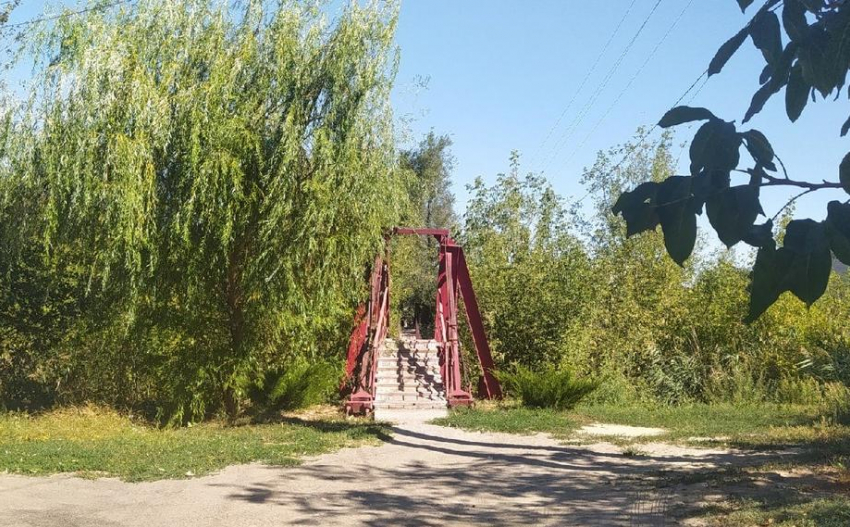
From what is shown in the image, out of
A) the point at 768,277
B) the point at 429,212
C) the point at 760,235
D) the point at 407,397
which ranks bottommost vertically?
the point at 407,397

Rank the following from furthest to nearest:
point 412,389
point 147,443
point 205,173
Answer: point 412,389, point 205,173, point 147,443

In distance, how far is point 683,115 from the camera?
191 centimetres

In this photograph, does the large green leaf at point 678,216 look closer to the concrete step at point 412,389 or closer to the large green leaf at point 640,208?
the large green leaf at point 640,208

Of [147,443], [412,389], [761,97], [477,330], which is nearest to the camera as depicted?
[761,97]

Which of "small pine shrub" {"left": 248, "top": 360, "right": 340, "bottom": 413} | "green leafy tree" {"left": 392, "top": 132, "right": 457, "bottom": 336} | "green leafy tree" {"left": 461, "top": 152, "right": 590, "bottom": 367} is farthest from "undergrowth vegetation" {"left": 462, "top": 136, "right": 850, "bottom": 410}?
"green leafy tree" {"left": 392, "top": 132, "right": 457, "bottom": 336}

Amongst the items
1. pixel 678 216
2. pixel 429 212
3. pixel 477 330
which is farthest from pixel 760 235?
pixel 429 212

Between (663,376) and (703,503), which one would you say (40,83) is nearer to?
(703,503)

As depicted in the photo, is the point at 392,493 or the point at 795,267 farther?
the point at 392,493

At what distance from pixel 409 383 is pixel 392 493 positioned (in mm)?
8235

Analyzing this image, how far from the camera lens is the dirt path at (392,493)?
7141 mm

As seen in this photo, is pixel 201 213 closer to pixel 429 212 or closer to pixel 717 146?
pixel 717 146

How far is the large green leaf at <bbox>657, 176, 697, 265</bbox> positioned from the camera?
76.5 inches

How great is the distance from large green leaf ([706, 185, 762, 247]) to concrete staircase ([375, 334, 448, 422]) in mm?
12445

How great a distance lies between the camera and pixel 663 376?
742 inches
